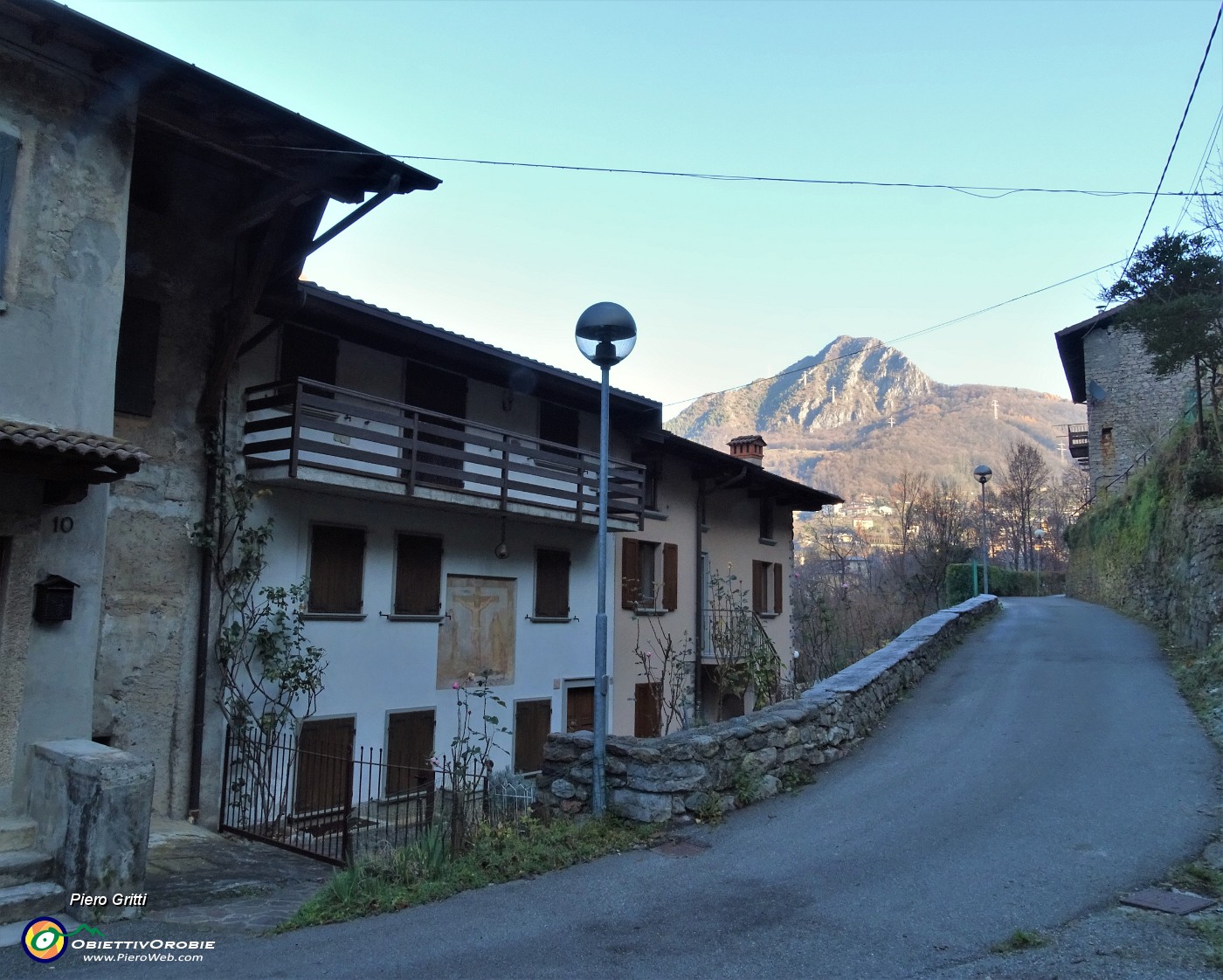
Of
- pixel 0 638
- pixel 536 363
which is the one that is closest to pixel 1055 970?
pixel 0 638

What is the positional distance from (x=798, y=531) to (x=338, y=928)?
82739 millimetres

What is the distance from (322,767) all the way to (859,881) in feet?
25.3

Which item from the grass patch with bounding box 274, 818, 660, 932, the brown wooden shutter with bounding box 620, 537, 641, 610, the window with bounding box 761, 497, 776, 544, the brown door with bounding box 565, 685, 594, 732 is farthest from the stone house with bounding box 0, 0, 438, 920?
the window with bounding box 761, 497, 776, 544

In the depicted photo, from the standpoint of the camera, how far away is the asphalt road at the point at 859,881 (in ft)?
15.9

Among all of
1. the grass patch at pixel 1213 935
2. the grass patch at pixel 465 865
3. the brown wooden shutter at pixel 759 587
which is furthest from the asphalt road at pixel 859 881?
the brown wooden shutter at pixel 759 587

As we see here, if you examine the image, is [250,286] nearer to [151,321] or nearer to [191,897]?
[151,321]

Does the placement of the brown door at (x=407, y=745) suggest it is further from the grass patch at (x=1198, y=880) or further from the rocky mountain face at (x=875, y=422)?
the rocky mountain face at (x=875, y=422)

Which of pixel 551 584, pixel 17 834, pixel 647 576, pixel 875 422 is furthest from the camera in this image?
pixel 875 422

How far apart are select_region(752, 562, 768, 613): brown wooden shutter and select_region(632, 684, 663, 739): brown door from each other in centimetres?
463

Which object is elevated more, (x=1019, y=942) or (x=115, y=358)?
(x=115, y=358)

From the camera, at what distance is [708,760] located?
7.68 meters

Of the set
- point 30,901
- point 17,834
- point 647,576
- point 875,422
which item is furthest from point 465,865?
point 875,422

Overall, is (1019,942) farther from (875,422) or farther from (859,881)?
(875,422)

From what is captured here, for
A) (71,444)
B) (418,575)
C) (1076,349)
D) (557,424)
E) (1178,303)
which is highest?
(1076,349)
